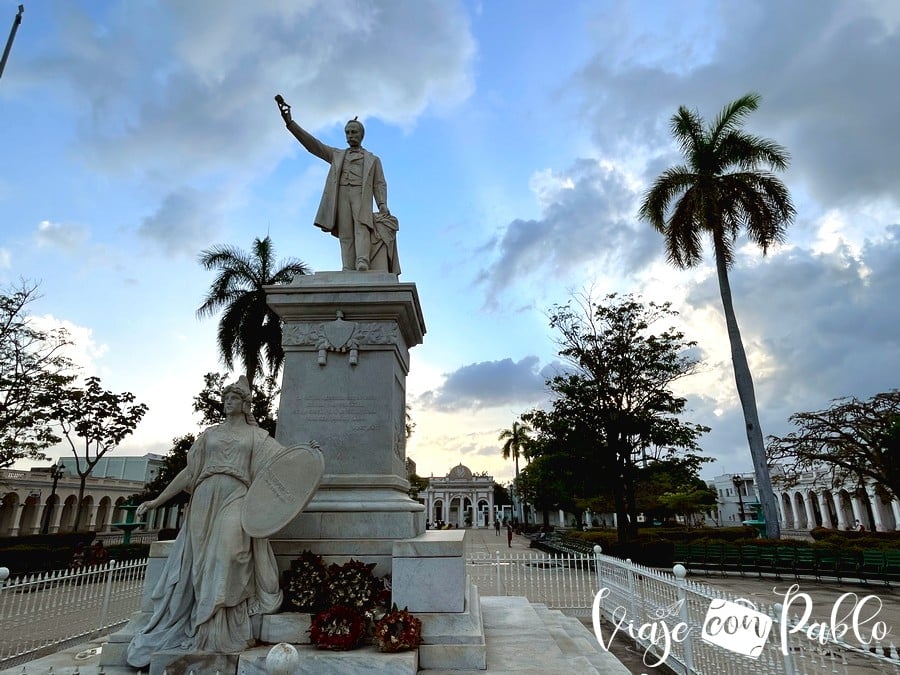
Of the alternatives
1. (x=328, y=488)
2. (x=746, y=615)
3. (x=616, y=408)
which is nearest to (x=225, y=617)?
(x=328, y=488)

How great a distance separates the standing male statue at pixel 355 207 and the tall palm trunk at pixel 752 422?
17.6 meters

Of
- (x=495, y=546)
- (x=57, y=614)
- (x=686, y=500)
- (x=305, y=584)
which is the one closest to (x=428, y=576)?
(x=305, y=584)

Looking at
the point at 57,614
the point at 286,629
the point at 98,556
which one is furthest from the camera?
the point at 98,556

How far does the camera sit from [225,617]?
14.6 ft

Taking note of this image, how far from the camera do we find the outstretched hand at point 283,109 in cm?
692

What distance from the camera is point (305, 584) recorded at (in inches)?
189

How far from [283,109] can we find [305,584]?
18.6 feet

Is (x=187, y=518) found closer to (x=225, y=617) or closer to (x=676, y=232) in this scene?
(x=225, y=617)

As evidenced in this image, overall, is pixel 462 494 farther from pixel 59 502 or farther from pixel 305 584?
pixel 305 584

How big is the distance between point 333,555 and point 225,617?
3.47 feet

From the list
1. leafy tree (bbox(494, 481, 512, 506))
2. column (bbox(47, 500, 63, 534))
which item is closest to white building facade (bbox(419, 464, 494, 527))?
leafy tree (bbox(494, 481, 512, 506))

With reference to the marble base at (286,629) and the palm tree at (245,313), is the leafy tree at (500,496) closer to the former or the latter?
the palm tree at (245,313)

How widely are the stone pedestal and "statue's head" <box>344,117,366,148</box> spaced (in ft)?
6.86

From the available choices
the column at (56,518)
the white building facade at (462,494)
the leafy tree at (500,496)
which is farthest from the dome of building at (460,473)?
the column at (56,518)
